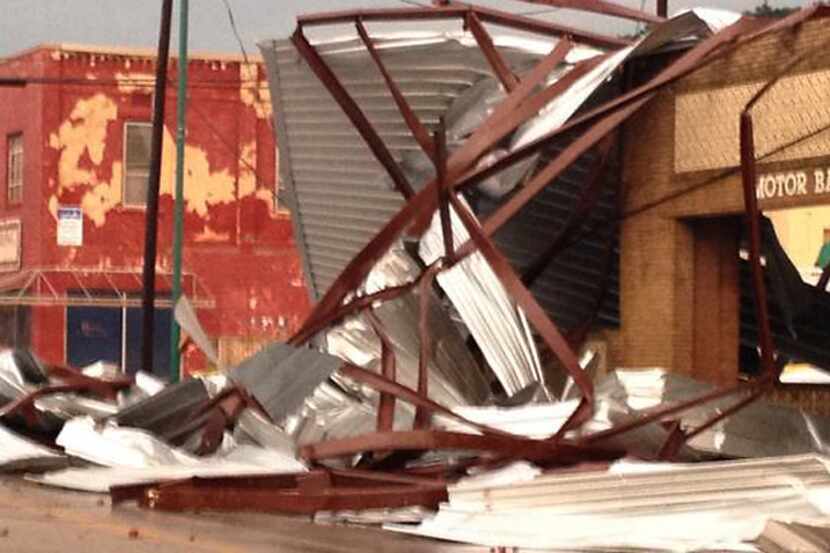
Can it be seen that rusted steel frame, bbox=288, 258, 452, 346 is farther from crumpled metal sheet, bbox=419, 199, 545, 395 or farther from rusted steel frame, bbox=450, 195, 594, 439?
rusted steel frame, bbox=450, 195, 594, 439

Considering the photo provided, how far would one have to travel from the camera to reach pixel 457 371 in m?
20.3

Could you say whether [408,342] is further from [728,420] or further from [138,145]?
[138,145]

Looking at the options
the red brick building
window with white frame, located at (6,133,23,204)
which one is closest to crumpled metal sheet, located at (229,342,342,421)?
the red brick building

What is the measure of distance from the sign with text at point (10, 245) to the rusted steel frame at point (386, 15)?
30318mm

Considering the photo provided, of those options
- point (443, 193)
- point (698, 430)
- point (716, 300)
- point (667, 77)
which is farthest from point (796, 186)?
point (698, 430)

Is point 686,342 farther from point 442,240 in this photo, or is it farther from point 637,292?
point 442,240

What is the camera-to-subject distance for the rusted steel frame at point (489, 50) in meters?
20.6

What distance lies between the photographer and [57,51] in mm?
49500

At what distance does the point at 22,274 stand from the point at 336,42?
1149 inches

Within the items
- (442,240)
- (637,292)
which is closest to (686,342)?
(637,292)

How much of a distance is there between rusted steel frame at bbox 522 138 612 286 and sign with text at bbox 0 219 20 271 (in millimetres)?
30188

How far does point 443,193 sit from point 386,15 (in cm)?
267

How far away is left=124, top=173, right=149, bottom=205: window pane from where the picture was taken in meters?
50.8

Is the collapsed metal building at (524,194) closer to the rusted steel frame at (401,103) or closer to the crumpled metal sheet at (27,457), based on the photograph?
the rusted steel frame at (401,103)
